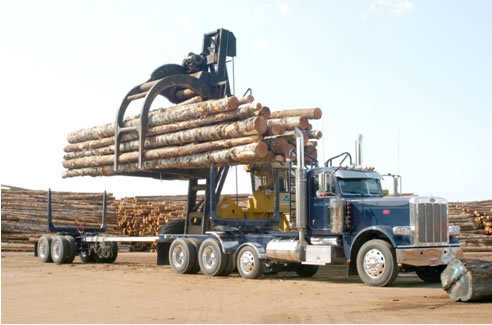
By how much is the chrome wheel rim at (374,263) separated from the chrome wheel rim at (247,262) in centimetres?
277

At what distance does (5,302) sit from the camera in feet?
33.9

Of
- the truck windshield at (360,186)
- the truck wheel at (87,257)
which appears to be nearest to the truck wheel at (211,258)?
the truck windshield at (360,186)

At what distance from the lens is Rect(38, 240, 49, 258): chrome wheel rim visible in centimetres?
2045

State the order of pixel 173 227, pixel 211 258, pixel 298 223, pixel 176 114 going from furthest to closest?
pixel 173 227 < pixel 176 114 < pixel 211 258 < pixel 298 223

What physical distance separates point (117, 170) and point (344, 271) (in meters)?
7.05

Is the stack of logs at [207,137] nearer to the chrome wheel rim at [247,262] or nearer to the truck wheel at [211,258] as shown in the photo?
the truck wheel at [211,258]

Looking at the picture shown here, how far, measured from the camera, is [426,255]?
12.9m

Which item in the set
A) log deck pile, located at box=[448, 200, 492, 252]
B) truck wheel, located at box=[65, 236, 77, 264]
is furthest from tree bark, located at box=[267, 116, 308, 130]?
log deck pile, located at box=[448, 200, 492, 252]

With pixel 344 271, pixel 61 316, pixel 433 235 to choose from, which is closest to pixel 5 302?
pixel 61 316

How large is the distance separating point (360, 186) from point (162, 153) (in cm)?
568

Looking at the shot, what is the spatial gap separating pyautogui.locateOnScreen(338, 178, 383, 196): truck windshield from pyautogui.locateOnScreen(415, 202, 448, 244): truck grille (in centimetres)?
165

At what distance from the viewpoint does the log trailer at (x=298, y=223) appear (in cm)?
1295

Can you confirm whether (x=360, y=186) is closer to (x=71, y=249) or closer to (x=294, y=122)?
A: (x=294, y=122)

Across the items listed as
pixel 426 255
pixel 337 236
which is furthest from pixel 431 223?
pixel 337 236
